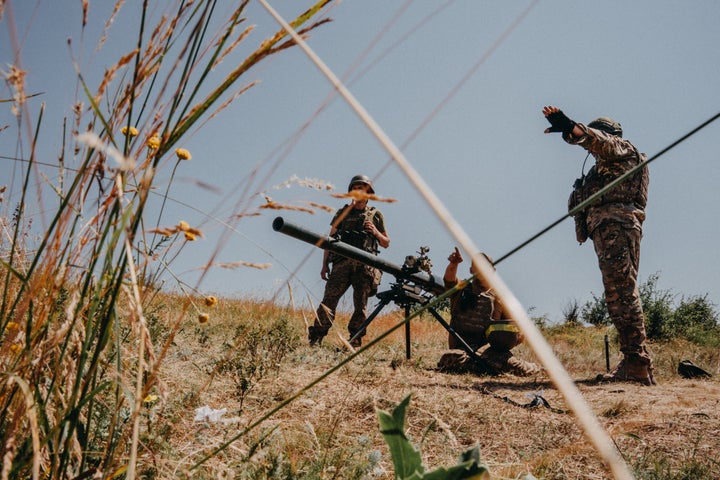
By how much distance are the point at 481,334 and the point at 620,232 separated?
6.19 feet

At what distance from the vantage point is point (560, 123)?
14.4ft

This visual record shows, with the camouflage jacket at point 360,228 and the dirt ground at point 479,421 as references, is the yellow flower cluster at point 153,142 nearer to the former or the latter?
the dirt ground at point 479,421

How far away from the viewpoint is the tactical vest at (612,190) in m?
4.73

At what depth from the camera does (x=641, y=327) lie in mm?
4426

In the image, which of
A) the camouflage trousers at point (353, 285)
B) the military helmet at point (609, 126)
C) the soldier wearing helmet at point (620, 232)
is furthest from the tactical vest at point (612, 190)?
the camouflage trousers at point (353, 285)

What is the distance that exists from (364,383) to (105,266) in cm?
266

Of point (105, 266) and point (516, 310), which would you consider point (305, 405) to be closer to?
point (105, 266)

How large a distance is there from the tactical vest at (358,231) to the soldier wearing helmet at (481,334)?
3.61 feet

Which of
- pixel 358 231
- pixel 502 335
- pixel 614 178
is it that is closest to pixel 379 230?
pixel 358 231

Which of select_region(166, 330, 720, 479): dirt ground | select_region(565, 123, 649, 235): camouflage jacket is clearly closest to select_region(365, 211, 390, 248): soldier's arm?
select_region(166, 330, 720, 479): dirt ground

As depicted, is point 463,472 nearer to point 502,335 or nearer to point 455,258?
point 502,335

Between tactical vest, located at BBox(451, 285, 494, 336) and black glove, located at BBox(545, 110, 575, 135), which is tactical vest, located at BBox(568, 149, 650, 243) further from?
tactical vest, located at BBox(451, 285, 494, 336)

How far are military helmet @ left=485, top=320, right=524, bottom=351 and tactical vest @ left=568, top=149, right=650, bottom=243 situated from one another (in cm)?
→ 132

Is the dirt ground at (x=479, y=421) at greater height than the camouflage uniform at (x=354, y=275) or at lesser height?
lesser
